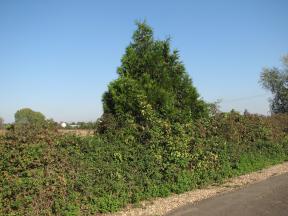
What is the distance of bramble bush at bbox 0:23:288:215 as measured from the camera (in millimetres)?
7609

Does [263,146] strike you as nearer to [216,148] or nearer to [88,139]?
[216,148]

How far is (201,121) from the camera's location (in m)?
12.5

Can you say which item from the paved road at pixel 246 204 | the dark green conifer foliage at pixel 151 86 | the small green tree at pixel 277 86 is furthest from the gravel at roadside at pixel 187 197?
the small green tree at pixel 277 86

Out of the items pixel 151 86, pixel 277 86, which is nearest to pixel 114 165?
pixel 151 86

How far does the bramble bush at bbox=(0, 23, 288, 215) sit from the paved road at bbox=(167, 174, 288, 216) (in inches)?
52.3

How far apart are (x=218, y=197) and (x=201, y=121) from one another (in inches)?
128

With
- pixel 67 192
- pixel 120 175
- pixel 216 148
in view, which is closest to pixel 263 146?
pixel 216 148

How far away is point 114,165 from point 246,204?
→ 327 cm

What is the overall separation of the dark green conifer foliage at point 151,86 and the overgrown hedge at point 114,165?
0.52 m

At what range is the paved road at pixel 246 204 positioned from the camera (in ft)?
27.0

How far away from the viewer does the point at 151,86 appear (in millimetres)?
11352

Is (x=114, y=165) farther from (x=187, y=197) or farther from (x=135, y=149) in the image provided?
(x=187, y=197)

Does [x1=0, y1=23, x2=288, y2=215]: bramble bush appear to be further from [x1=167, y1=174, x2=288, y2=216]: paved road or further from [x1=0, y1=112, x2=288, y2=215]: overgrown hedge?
[x1=167, y1=174, x2=288, y2=216]: paved road

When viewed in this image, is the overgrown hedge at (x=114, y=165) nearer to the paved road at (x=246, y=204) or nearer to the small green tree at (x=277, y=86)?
the paved road at (x=246, y=204)
